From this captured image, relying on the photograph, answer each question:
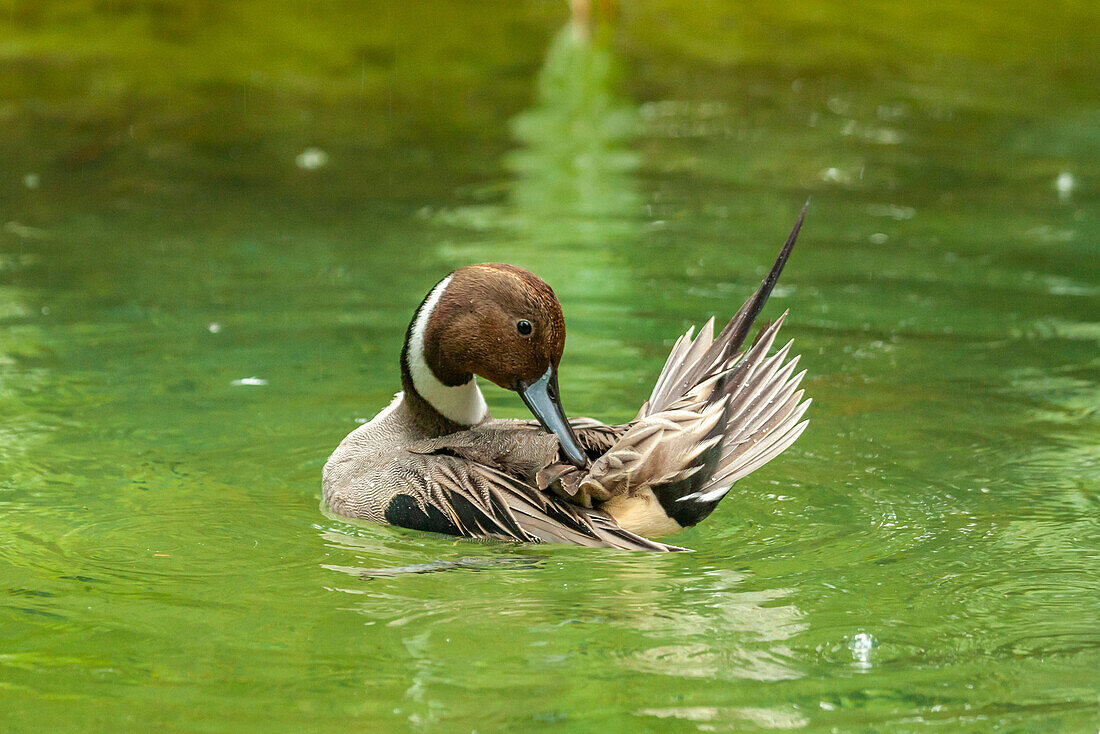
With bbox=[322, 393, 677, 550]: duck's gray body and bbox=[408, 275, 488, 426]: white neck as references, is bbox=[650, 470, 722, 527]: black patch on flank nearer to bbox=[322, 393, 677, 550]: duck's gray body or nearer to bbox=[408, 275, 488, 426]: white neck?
bbox=[322, 393, 677, 550]: duck's gray body

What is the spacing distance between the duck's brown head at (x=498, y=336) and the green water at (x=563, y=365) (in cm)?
65

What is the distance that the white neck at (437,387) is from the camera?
573cm

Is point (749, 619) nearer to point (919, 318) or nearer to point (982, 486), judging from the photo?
point (982, 486)

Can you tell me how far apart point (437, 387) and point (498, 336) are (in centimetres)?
51

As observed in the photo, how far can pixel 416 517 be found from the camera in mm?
5559

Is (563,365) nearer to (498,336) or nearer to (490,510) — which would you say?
(498,336)

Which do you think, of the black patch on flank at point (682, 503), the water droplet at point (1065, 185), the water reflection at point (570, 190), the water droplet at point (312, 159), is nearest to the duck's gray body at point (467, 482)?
the black patch on flank at point (682, 503)

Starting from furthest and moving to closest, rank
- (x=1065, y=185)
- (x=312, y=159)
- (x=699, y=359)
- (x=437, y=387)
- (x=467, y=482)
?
(x=312, y=159) → (x=1065, y=185) → (x=437, y=387) → (x=699, y=359) → (x=467, y=482)

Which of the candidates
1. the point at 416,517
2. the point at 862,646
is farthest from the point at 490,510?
the point at 862,646

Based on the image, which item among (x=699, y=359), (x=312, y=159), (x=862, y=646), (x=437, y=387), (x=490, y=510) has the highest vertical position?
(x=312, y=159)

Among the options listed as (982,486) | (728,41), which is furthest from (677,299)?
(728,41)

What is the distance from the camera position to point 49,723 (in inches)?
163

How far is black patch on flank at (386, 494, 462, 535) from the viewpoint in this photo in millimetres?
5496

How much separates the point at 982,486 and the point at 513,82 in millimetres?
12039
